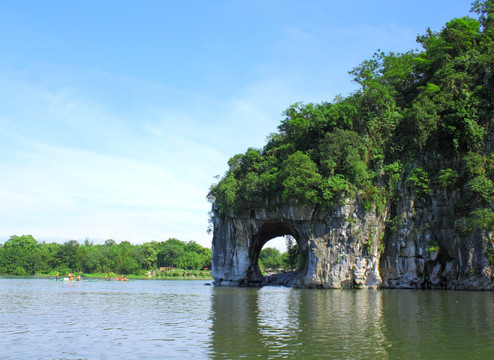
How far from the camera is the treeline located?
8325 centimetres

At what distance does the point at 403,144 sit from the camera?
1401 inches

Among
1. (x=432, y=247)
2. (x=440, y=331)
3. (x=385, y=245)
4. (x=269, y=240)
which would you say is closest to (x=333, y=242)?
(x=385, y=245)

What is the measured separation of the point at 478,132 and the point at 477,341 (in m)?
25.7

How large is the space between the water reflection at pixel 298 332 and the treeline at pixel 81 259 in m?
71.3

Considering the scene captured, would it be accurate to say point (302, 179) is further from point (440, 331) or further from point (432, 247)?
point (440, 331)

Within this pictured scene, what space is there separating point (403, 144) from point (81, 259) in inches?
2704

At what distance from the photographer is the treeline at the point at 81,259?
83.2 meters

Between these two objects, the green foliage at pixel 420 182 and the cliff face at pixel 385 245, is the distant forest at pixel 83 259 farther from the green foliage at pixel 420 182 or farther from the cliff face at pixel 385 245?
the green foliage at pixel 420 182

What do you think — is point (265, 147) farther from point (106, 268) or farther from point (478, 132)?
point (106, 268)

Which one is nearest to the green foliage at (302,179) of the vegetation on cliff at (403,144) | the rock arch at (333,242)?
the vegetation on cliff at (403,144)

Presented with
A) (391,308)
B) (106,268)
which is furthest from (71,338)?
(106,268)

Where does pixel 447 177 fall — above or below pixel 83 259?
above

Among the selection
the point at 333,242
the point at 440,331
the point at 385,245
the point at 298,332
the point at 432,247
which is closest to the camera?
the point at 440,331

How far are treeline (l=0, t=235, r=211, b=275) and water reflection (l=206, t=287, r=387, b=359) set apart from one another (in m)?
71.3
